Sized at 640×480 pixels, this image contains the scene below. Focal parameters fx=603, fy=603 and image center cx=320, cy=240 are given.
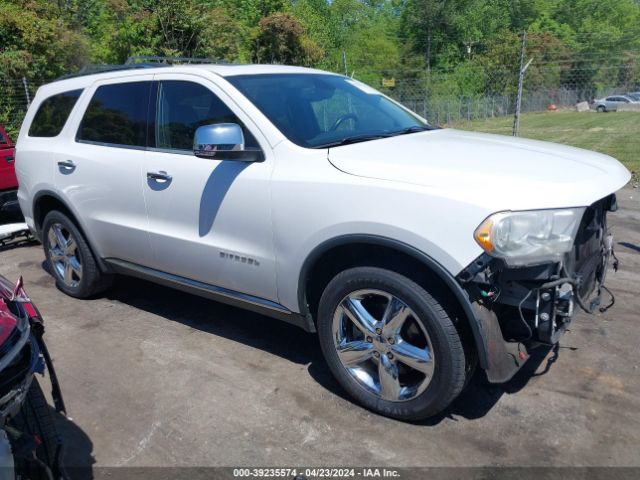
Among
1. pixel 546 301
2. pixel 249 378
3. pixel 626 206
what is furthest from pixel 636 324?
pixel 626 206

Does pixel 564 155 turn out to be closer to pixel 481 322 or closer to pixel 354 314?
pixel 481 322

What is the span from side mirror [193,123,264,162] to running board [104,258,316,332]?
89 cm

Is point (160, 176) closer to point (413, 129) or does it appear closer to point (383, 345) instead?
point (413, 129)

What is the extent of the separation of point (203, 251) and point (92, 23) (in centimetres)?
2899

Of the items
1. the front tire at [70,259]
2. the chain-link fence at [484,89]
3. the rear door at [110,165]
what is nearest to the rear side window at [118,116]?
the rear door at [110,165]

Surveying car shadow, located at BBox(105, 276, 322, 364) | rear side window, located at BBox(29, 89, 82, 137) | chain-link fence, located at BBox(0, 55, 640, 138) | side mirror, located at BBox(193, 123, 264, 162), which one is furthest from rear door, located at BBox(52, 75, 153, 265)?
chain-link fence, located at BBox(0, 55, 640, 138)

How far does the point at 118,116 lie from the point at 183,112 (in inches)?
29.6

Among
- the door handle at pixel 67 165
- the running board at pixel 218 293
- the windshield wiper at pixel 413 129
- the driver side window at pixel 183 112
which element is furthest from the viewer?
the door handle at pixel 67 165

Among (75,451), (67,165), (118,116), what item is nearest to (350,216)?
(75,451)

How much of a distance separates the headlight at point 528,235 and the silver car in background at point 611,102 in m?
52.0

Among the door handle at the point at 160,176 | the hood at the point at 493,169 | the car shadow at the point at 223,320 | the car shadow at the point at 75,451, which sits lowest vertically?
the car shadow at the point at 223,320

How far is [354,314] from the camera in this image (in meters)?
3.31

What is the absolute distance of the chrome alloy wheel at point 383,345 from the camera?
124 inches

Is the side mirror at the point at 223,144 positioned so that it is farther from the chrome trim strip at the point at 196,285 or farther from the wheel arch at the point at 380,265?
the chrome trim strip at the point at 196,285
